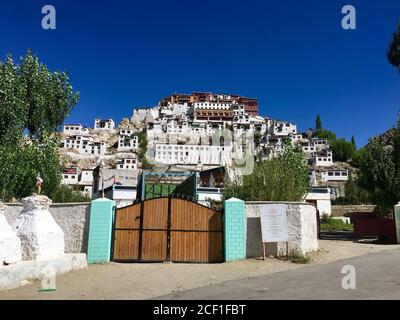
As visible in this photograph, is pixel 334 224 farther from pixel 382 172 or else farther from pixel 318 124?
pixel 318 124

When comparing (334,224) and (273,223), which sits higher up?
(334,224)

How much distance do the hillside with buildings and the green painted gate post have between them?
7354cm

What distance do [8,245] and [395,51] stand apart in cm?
2425

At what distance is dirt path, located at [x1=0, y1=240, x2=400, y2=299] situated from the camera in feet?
25.7

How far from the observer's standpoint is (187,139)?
118 metres

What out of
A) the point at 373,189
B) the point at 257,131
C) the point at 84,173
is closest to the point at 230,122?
the point at 257,131

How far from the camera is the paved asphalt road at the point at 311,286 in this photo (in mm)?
7164

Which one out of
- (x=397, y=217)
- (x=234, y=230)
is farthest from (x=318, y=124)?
(x=234, y=230)

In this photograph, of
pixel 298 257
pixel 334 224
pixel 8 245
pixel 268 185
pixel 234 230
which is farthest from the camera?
pixel 334 224

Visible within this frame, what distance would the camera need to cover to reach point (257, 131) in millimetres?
124562

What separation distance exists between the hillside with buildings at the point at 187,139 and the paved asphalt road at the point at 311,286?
76.8 meters

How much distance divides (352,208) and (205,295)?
147 ft

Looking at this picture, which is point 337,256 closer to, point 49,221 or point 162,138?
point 49,221

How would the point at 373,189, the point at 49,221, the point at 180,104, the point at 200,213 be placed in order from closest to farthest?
the point at 49,221
the point at 200,213
the point at 373,189
the point at 180,104
